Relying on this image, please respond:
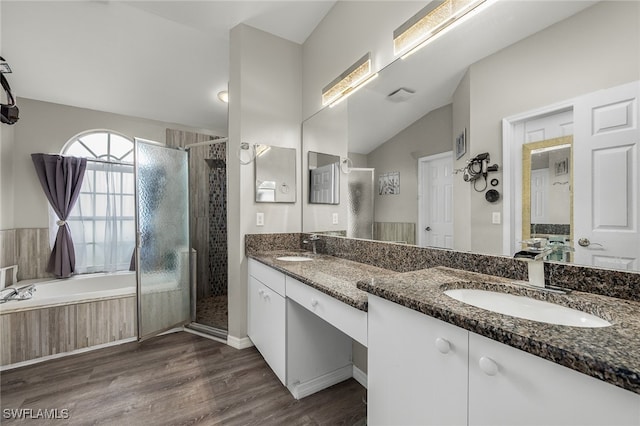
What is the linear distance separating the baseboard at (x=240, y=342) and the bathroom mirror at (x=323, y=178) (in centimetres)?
135

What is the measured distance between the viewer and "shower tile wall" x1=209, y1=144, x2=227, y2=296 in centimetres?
348

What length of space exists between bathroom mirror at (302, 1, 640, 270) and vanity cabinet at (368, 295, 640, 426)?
564mm

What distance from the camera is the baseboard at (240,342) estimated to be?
7.45 feet

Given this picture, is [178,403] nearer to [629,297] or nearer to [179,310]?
[179,310]

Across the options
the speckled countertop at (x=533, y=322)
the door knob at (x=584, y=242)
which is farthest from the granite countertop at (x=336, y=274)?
the door knob at (x=584, y=242)

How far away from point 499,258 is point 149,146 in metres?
2.83

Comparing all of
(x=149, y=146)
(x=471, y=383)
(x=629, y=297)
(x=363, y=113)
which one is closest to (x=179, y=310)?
(x=149, y=146)

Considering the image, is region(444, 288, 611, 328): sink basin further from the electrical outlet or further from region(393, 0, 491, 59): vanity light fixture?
region(393, 0, 491, 59): vanity light fixture

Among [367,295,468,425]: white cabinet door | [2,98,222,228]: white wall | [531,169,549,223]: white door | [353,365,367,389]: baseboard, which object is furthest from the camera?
[2,98,222,228]: white wall

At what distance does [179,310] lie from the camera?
2643 millimetres

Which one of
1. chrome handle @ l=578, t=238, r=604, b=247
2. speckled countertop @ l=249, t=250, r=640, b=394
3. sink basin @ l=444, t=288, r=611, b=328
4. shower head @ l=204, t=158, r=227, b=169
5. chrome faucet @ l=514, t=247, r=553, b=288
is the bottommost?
sink basin @ l=444, t=288, r=611, b=328

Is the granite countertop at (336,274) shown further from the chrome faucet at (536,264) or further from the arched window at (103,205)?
the arched window at (103,205)

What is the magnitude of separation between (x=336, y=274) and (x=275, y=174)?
1265 mm

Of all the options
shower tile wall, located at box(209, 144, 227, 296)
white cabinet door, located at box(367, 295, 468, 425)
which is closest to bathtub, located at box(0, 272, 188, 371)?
shower tile wall, located at box(209, 144, 227, 296)
